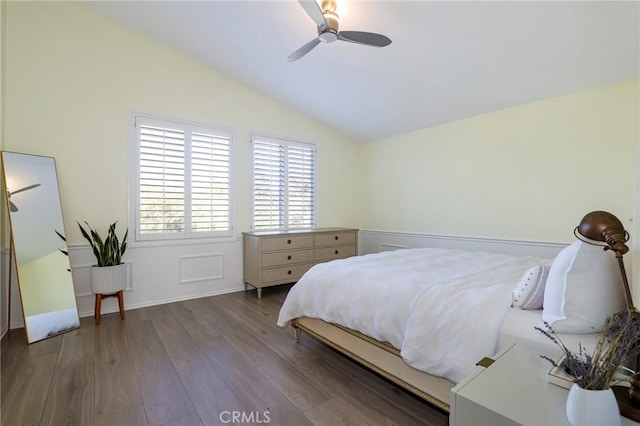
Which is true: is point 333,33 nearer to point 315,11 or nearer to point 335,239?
point 315,11

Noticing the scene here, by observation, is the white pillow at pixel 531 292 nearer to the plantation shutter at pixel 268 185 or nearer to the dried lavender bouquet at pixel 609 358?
the dried lavender bouquet at pixel 609 358

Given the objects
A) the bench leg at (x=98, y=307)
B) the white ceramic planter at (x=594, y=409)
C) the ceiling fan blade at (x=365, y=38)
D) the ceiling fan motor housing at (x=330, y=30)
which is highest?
the ceiling fan motor housing at (x=330, y=30)

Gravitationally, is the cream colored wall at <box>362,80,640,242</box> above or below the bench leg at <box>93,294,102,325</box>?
above

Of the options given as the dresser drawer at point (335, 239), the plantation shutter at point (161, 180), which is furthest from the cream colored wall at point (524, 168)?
the plantation shutter at point (161, 180)

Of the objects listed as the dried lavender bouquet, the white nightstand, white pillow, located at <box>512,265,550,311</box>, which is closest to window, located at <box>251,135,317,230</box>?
white pillow, located at <box>512,265,550,311</box>

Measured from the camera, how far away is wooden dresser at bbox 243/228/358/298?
3.87 metres

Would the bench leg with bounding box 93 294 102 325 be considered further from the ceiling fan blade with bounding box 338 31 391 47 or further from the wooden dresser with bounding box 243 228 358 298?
the ceiling fan blade with bounding box 338 31 391 47

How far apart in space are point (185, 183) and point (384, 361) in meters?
3.18

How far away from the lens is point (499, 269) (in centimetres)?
230

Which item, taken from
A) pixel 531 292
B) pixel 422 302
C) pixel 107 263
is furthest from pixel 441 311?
pixel 107 263

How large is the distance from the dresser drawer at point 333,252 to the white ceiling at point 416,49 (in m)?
A: 2.09

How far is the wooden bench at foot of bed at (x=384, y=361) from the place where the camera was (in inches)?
60.6

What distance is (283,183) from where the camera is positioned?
464 cm

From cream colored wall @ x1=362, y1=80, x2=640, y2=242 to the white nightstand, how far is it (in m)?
1.93
